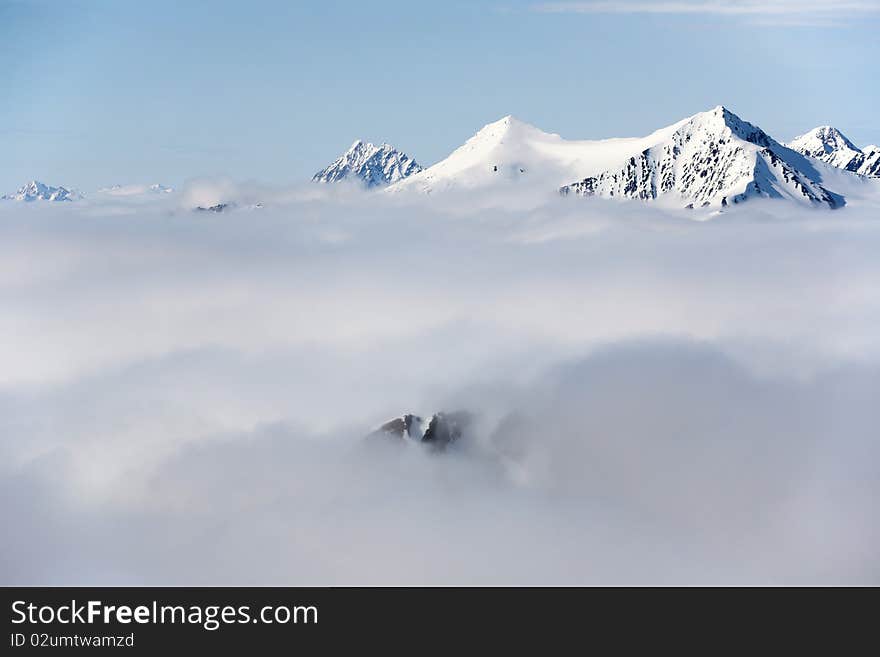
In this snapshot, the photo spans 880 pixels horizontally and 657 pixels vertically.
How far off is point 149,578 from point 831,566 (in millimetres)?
148735

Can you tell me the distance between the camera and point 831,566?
187250 mm
